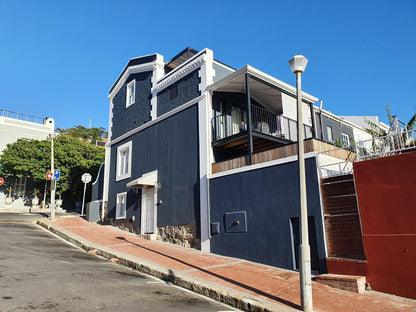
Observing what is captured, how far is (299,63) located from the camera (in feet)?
22.4

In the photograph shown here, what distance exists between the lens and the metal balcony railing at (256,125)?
13567 millimetres

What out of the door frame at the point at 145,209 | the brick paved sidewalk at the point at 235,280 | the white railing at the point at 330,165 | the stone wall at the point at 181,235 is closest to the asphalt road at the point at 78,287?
the brick paved sidewalk at the point at 235,280

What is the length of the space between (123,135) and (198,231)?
9.12m

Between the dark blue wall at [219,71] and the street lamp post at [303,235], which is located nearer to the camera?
the street lamp post at [303,235]

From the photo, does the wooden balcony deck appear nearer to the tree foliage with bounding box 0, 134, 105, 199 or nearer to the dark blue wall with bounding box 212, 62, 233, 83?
the dark blue wall with bounding box 212, 62, 233, 83

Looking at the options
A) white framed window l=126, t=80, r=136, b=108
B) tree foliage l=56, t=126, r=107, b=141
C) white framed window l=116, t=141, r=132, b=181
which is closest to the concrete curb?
white framed window l=116, t=141, r=132, b=181

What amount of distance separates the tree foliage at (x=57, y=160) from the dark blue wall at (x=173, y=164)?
14.3 m

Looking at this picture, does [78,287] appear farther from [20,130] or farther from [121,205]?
[20,130]

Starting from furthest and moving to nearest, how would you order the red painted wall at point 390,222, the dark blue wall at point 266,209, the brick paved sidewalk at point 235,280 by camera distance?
1. the dark blue wall at point 266,209
2. the red painted wall at point 390,222
3. the brick paved sidewalk at point 235,280

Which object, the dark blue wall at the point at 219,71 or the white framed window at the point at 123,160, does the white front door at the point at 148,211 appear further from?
the dark blue wall at the point at 219,71

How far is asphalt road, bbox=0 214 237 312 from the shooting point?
18.0ft

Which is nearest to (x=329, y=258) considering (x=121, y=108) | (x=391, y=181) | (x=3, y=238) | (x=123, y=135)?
(x=391, y=181)

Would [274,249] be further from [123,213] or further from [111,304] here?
[123,213]

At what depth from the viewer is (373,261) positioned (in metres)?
7.45
